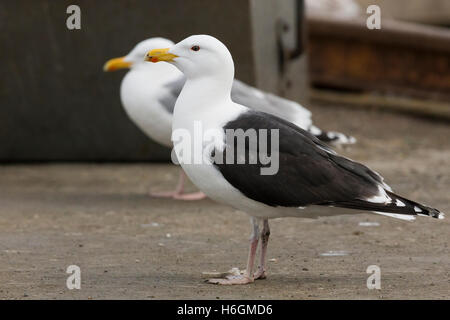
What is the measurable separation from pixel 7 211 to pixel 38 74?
2.90m

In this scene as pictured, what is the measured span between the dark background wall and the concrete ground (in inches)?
11.3

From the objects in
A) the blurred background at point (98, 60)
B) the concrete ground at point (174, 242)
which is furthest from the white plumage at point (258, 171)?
the blurred background at point (98, 60)

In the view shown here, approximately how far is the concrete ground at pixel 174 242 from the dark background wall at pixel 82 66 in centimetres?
29

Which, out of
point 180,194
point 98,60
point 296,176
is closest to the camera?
point 296,176

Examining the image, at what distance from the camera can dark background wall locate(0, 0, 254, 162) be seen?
10.3 m

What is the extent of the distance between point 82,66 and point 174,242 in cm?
419

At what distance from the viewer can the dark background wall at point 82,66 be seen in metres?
10.3

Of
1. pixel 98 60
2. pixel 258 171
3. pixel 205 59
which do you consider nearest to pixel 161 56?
pixel 205 59

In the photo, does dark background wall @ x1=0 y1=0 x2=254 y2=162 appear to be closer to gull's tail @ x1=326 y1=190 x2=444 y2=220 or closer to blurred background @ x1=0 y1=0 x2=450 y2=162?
blurred background @ x1=0 y1=0 x2=450 y2=162

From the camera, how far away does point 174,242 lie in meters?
7.00

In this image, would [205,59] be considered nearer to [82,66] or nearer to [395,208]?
→ [395,208]

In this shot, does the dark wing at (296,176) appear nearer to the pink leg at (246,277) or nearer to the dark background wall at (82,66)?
the pink leg at (246,277)

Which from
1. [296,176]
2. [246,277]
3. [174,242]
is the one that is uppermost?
[296,176]

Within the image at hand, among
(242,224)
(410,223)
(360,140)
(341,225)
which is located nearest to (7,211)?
(242,224)
